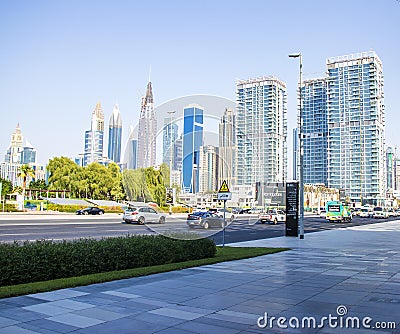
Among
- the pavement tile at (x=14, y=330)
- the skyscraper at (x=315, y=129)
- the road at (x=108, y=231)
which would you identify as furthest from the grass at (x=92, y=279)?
the skyscraper at (x=315, y=129)

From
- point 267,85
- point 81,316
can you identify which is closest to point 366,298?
point 81,316

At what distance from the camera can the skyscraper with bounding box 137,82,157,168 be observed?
326 inches

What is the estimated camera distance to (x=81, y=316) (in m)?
6.38

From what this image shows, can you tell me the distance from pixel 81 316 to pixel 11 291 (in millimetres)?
2057

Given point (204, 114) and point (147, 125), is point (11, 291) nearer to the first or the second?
point (147, 125)

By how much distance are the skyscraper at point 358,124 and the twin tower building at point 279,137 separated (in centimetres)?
24

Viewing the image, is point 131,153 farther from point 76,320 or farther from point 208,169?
point 76,320

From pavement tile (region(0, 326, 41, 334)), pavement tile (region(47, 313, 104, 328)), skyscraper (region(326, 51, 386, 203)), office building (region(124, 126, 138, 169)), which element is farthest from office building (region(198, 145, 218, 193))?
skyscraper (region(326, 51, 386, 203))

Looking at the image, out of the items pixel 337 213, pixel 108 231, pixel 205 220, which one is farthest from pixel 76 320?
pixel 337 213

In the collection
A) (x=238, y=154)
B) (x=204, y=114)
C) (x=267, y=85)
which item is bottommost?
(x=238, y=154)

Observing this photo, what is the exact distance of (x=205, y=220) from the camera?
382 inches

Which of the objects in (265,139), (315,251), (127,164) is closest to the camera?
(127,164)

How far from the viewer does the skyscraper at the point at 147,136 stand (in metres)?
8.29

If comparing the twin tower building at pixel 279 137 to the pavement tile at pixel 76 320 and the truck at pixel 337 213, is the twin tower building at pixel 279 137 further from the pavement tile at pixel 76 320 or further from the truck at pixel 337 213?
the truck at pixel 337 213
